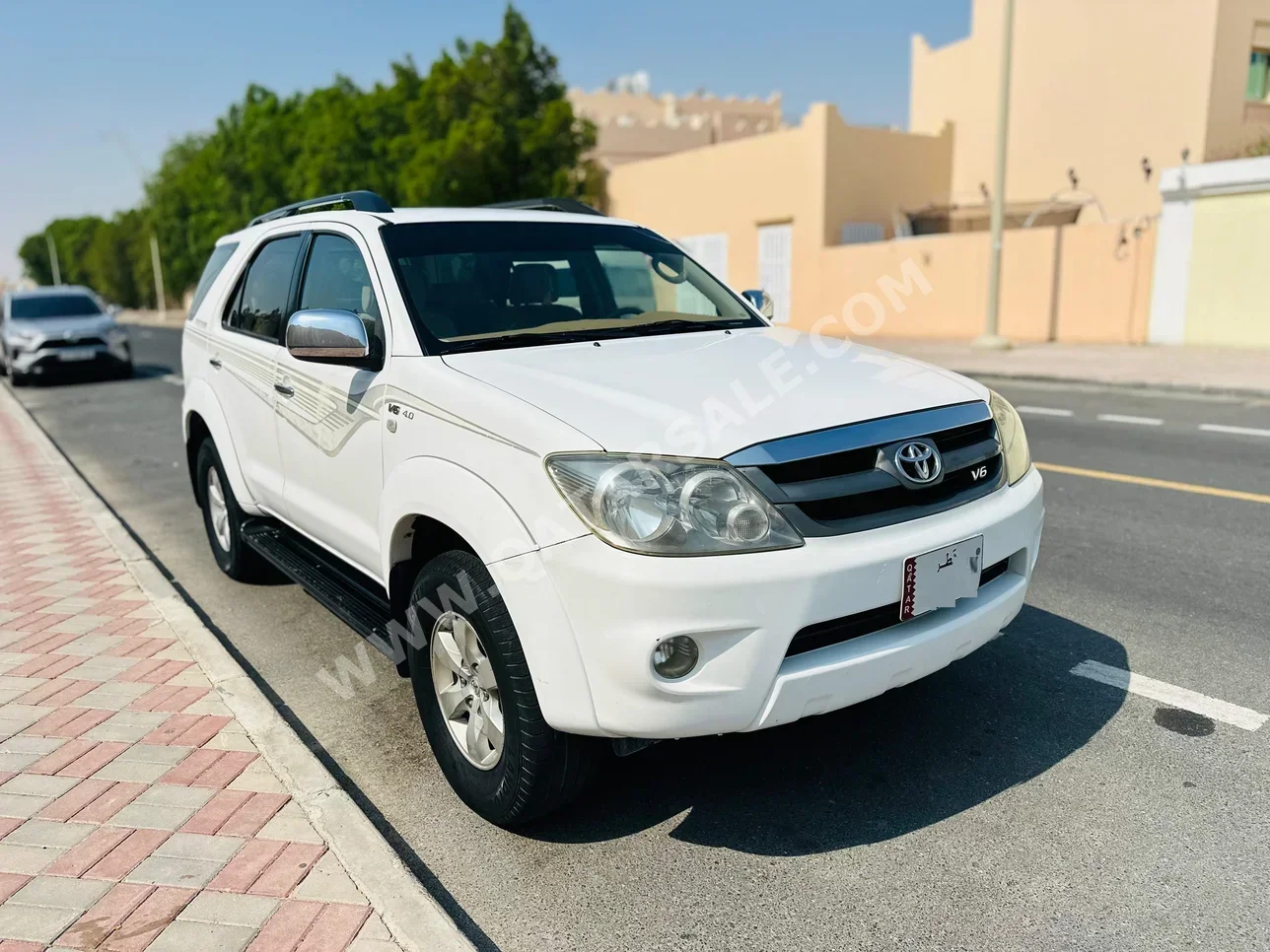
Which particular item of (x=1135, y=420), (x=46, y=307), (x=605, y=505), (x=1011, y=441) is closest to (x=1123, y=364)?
(x=1135, y=420)

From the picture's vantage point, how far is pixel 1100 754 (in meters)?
3.33

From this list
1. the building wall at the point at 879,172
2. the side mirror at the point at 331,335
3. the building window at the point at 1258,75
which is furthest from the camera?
the building wall at the point at 879,172

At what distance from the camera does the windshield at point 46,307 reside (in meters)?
18.2

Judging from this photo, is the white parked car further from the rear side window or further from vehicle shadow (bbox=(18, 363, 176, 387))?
the rear side window

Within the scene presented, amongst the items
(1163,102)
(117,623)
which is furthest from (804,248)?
(117,623)

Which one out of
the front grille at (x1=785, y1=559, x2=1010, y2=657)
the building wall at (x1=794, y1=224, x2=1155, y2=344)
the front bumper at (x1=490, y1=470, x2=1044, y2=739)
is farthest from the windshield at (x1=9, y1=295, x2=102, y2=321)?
the front grille at (x1=785, y1=559, x2=1010, y2=657)

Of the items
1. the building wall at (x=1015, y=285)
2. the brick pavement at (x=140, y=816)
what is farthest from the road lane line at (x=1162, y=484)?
the building wall at (x=1015, y=285)

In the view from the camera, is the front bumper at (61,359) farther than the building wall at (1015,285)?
No

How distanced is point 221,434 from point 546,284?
7.13ft

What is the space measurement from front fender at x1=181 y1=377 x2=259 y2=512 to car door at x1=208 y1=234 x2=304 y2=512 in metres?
0.05

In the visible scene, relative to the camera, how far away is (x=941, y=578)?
111 inches

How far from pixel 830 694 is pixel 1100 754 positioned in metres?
1.30

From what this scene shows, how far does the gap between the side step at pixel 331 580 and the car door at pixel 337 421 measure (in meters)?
0.15

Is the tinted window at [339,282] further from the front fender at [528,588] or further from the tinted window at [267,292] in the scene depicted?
the front fender at [528,588]
